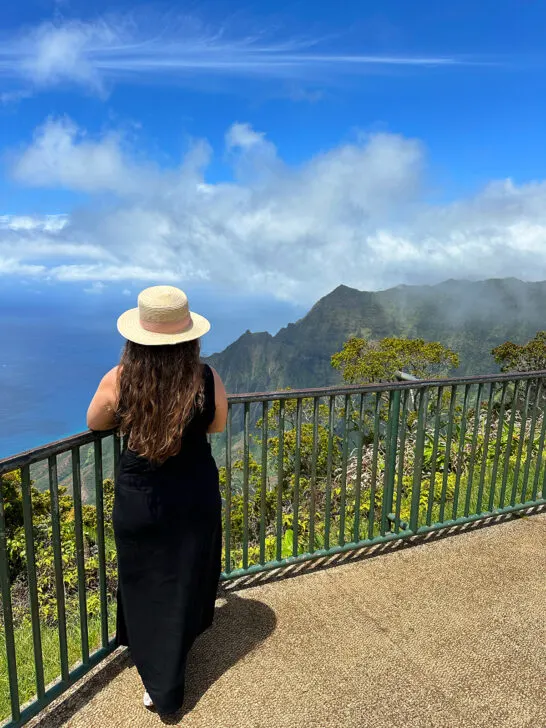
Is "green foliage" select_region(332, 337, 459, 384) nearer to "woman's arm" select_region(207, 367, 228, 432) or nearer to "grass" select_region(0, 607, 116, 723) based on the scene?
"grass" select_region(0, 607, 116, 723)

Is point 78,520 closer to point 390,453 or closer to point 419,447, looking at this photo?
point 390,453

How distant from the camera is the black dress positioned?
2322 millimetres

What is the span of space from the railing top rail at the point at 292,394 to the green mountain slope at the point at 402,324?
71339mm

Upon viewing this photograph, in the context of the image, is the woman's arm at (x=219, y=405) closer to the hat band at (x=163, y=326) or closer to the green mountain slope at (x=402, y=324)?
the hat band at (x=163, y=326)

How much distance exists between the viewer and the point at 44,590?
507 inches

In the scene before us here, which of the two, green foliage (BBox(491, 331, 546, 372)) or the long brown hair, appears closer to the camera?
the long brown hair

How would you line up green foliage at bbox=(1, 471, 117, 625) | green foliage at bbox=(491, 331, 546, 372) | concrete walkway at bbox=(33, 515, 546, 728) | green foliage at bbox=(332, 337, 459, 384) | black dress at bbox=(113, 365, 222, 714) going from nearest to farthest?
black dress at bbox=(113, 365, 222, 714)
concrete walkway at bbox=(33, 515, 546, 728)
green foliage at bbox=(1, 471, 117, 625)
green foliage at bbox=(332, 337, 459, 384)
green foliage at bbox=(491, 331, 546, 372)

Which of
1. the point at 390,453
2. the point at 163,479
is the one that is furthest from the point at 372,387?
the point at 163,479

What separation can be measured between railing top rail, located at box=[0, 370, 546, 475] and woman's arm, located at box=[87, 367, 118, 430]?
136mm

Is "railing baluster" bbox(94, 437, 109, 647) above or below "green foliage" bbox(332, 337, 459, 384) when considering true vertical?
above

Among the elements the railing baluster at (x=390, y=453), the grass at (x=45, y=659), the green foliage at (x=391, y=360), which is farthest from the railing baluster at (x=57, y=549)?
the green foliage at (x=391, y=360)

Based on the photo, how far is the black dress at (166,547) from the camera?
2.32m

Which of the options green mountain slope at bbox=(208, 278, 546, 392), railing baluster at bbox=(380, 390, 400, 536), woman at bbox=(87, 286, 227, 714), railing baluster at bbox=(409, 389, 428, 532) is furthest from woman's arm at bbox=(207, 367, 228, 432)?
green mountain slope at bbox=(208, 278, 546, 392)

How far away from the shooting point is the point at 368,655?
110 inches
